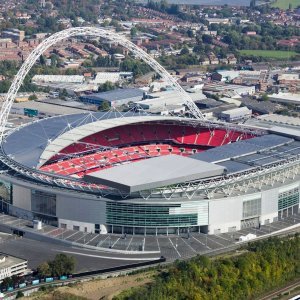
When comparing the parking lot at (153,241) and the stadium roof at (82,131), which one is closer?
the parking lot at (153,241)

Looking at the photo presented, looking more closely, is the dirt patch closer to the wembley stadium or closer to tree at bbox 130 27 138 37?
the wembley stadium

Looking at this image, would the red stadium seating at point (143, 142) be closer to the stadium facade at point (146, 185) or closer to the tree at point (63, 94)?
the stadium facade at point (146, 185)

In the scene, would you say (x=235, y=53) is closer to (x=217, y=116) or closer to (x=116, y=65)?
(x=116, y=65)

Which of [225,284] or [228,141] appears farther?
[228,141]

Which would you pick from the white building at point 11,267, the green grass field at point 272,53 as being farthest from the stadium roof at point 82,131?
the green grass field at point 272,53

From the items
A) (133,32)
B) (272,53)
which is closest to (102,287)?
(272,53)

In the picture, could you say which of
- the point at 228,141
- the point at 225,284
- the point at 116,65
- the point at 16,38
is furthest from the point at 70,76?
the point at 225,284
